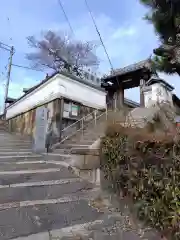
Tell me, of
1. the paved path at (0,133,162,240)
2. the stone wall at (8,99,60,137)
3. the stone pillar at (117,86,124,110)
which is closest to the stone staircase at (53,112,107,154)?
the stone wall at (8,99,60,137)

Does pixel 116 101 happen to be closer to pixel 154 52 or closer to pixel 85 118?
pixel 85 118

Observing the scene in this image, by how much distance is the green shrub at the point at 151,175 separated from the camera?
206cm

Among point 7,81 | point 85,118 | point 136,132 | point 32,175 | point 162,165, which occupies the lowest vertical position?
point 32,175

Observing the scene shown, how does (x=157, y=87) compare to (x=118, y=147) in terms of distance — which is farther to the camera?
(x=157, y=87)

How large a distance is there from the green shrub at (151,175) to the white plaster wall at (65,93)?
7.35m

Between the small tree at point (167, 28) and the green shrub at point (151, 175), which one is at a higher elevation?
the small tree at point (167, 28)

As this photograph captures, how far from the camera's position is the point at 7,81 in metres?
24.2

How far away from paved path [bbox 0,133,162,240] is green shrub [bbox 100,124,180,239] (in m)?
0.42

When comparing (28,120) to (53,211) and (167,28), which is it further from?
(53,211)

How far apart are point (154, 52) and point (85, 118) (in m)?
6.12

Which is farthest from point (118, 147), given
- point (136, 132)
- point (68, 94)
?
point (68, 94)

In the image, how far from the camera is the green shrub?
2059 mm

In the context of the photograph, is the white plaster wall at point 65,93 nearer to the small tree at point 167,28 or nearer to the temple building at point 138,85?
the temple building at point 138,85

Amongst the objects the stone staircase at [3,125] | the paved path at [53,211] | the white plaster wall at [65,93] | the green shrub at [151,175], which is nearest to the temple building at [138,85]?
the white plaster wall at [65,93]
